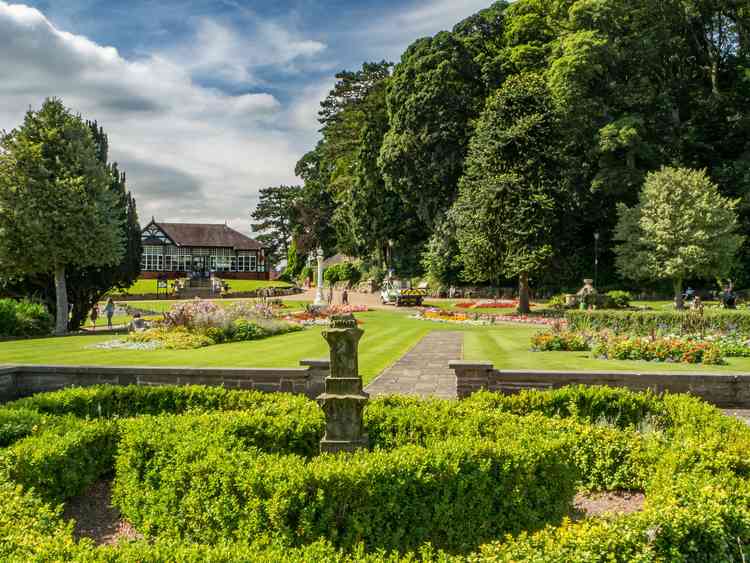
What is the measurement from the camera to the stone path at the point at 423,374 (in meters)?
11.1

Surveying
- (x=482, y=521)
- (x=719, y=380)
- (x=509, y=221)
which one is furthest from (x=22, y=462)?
(x=509, y=221)

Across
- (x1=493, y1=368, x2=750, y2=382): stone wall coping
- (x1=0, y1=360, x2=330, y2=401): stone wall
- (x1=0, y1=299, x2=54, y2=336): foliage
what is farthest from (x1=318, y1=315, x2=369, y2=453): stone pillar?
(x1=0, y1=299, x2=54, y2=336): foliage

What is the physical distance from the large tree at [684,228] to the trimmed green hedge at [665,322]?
1640 cm

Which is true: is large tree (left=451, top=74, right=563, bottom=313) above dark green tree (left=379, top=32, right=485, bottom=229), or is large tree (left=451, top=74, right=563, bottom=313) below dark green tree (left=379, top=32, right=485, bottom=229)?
below

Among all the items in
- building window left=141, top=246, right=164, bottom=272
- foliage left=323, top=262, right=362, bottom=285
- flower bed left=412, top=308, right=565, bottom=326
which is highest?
building window left=141, top=246, right=164, bottom=272

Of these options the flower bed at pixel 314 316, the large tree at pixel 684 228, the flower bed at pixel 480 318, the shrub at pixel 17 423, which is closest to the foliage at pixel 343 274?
the flower bed at pixel 480 318

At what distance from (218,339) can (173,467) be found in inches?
557

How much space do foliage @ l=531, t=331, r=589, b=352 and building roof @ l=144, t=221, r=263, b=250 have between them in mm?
69250

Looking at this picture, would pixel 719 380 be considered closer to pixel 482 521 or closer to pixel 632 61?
pixel 482 521

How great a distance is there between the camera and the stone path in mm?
11125

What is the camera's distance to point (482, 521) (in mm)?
5176

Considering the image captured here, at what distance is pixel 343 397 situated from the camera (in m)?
6.32

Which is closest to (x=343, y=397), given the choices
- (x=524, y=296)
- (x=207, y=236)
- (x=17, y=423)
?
(x=17, y=423)

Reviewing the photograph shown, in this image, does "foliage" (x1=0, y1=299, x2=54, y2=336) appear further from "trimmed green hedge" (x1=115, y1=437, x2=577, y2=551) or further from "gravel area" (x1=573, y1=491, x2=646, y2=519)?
"gravel area" (x1=573, y1=491, x2=646, y2=519)
